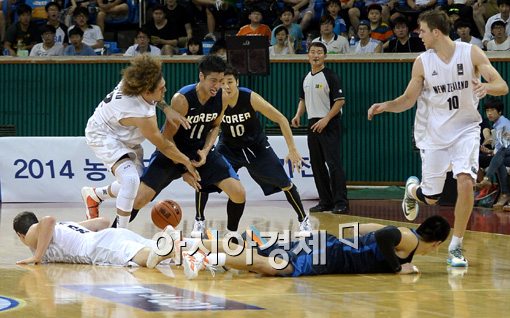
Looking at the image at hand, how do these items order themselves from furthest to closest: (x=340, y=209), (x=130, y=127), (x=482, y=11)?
(x=482, y=11) → (x=340, y=209) → (x=130, y=127)

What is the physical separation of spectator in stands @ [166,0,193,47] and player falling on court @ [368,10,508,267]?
12.3 m

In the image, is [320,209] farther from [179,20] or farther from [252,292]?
[252,292]

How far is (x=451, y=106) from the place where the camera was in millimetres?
9695

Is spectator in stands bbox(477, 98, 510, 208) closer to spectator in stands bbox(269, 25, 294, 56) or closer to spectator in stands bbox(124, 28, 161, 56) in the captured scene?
spectator in stands bbox(269, 25, 294, 56)

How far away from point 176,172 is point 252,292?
3.21 metres

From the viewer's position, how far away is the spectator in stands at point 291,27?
20.7 meters

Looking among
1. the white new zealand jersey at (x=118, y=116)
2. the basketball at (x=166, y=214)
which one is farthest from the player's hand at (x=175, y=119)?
the basketball at (x=166, y=214)

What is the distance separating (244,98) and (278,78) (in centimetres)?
943

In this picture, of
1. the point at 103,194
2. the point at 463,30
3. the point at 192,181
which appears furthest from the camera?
the point at 463,30

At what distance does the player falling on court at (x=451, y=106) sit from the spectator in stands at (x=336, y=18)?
11005 mm

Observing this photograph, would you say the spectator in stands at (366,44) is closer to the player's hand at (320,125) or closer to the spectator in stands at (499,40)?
the spectator in stands at (499,40)

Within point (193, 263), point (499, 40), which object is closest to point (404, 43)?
point (499, 40)

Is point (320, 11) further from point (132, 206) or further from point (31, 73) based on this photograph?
point (132, 206)

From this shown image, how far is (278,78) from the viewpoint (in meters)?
21.1
